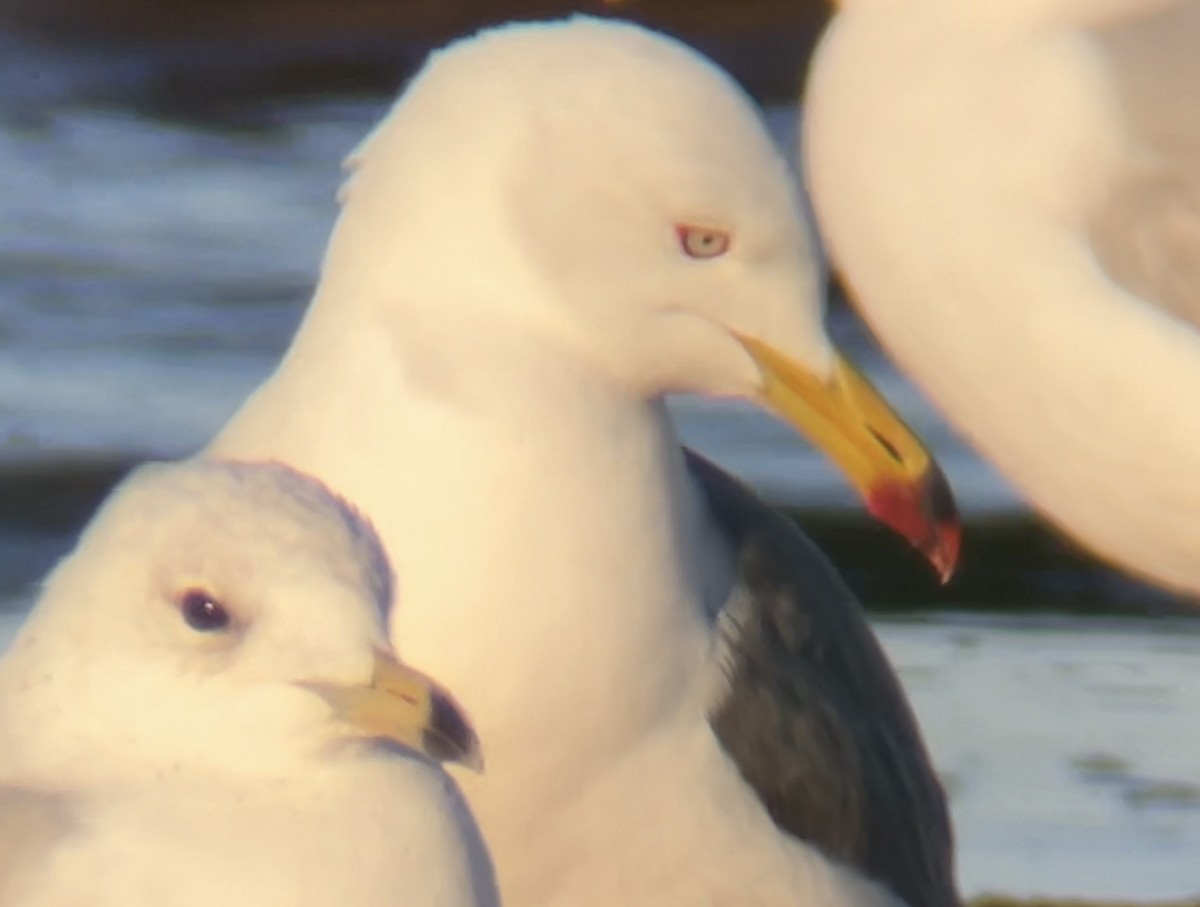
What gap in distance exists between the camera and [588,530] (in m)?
4.19

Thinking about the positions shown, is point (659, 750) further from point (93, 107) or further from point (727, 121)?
point (93, 107)

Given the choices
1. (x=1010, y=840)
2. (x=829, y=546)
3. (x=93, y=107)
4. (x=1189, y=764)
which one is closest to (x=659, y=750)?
(x=1010, y=840)

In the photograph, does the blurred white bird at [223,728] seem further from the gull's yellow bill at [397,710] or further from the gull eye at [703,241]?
the gull eye at [703,241]

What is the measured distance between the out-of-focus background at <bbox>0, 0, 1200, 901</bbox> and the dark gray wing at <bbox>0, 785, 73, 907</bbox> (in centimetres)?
257

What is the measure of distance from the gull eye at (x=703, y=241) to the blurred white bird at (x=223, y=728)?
34.1 inches

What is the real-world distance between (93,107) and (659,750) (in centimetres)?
706

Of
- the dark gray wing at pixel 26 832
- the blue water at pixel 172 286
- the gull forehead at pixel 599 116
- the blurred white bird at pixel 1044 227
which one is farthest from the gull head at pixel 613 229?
the blue water at pixel 172 286

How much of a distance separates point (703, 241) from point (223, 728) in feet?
3.41

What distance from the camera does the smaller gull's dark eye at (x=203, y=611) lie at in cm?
345

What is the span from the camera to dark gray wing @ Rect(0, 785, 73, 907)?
3484 millimetres

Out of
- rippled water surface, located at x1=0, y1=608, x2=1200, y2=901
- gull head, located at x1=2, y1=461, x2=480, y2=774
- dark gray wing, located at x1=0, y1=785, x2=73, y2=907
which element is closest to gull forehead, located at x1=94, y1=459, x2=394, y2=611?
gull head, located at x1=2, y1=461, x2=480, y2=774

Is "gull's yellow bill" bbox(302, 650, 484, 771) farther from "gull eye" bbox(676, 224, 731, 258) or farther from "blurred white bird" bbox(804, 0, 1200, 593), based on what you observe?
"blurred white bird" bbox(804, 0, 1200, 593)

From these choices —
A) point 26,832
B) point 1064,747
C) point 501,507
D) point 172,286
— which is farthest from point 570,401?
point 172,286

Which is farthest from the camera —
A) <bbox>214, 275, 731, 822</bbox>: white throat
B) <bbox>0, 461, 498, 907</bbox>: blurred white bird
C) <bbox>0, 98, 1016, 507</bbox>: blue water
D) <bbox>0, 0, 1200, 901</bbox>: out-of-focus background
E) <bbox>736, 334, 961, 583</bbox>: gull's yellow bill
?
<bbox>0, 98, 1016, 507</bbox>: blue water
